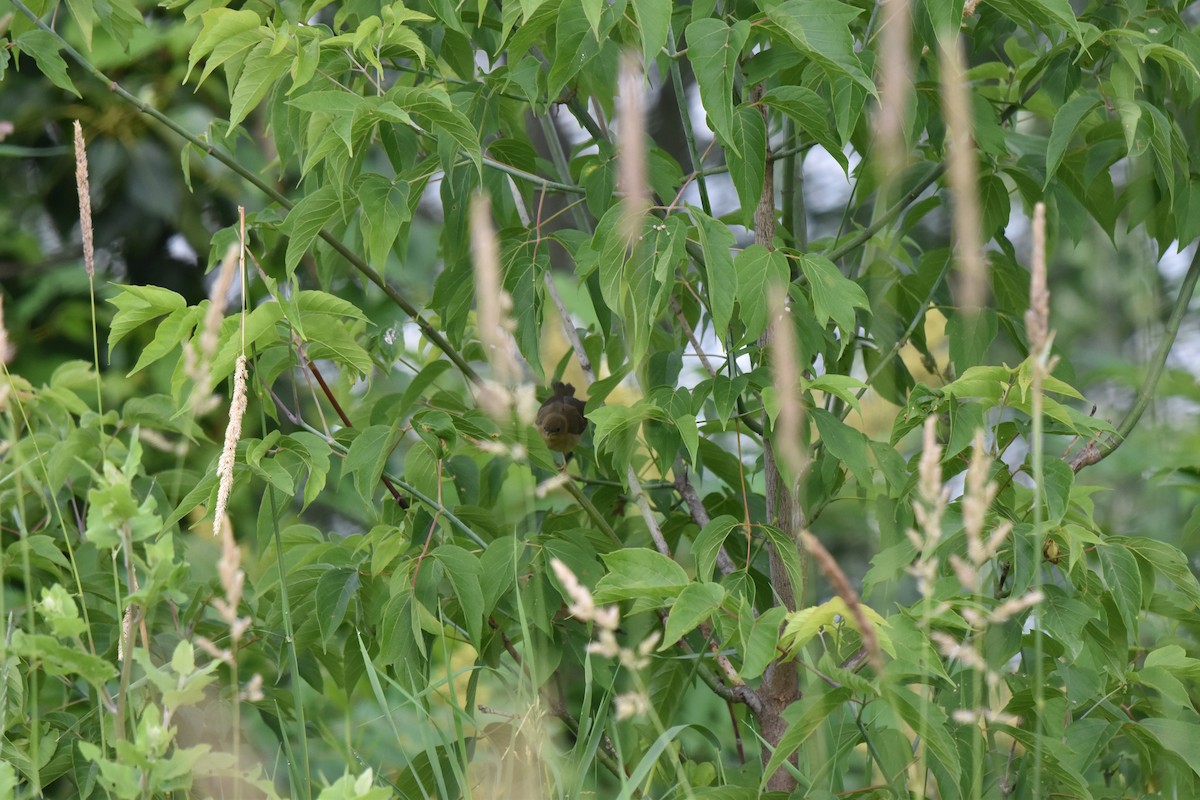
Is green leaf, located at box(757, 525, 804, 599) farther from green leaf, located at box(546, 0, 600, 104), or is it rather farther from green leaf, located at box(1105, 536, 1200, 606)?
green leaf, located at box(546, 0, 600, 104)

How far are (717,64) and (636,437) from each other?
1.41 feet

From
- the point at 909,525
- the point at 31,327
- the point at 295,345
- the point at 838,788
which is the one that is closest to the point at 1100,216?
the point at 909,525

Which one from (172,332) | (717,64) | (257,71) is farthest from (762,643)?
(257,71)

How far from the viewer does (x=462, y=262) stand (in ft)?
4.79

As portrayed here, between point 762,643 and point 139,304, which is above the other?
point 139,304

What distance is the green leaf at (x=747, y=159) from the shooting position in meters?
1.23

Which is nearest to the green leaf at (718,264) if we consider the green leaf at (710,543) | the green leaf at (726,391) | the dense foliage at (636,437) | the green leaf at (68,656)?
the dense foliage at (636,437)

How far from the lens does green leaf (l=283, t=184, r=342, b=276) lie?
1277 millimetres

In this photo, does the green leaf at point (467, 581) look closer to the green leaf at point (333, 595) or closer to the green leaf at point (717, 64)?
the green leaf at point (333, 595)

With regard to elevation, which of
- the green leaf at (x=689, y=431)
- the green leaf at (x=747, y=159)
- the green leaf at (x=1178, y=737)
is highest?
the green leaf at (x=747, y=159)

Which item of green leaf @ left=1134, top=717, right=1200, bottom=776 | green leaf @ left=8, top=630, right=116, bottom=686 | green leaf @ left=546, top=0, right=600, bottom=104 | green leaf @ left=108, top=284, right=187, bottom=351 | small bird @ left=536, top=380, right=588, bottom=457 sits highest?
green leaf @ left=546, top=0, right=600, bottom=104

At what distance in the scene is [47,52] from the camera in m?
1.39

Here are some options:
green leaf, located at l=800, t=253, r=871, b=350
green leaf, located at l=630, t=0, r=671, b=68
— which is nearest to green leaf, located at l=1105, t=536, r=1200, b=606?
green leaf, located at l=800, t=253, r=871, b=350

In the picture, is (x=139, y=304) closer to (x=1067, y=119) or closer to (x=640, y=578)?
(x=640, y=578)
